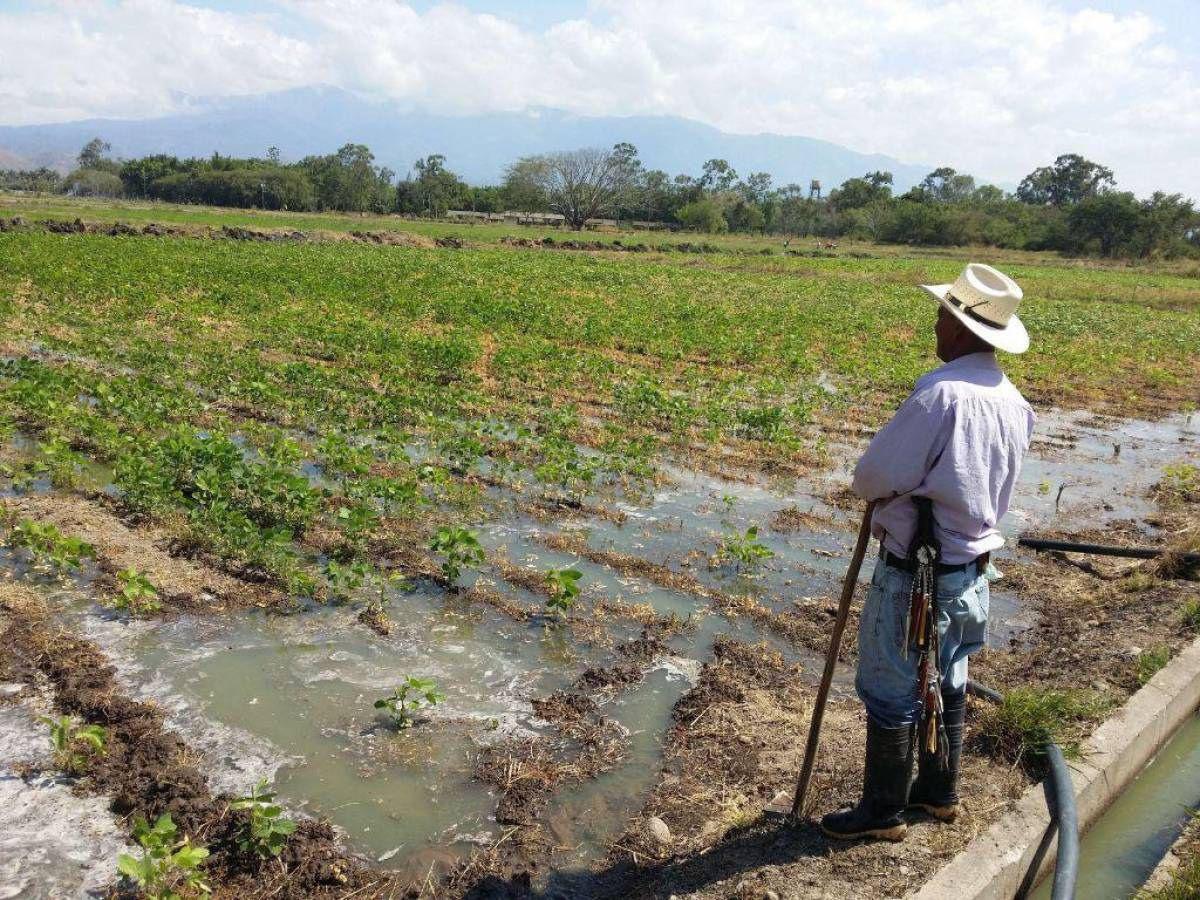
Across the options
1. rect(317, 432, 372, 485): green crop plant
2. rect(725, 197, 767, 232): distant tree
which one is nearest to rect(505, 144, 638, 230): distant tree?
rect(725, 197, 767, 232): distant tree

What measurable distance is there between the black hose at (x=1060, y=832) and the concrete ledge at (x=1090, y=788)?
0.16 feet

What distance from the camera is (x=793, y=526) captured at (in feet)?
26.3

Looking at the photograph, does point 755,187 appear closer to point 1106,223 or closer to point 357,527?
point 1106,223

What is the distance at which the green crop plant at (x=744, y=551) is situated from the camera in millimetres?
6789

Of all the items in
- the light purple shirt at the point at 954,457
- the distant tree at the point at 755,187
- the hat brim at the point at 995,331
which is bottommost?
the light purple shirt at the point at 954,457

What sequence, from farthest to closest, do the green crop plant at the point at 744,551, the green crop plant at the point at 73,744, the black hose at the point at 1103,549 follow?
the black hose at the point at 1103,549
the green crop plant at the point at 744,551
the green crop plant at the point at 73,744

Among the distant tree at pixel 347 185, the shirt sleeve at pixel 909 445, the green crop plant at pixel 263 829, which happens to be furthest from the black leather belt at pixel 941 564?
the distant tree at pixel 347 185

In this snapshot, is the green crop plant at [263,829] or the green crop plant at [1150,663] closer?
the green crop plant at [263,829]

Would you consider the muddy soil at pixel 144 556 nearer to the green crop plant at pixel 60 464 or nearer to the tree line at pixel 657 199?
the green crop plant at pixel 60 464

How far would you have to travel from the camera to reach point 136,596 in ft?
18.1

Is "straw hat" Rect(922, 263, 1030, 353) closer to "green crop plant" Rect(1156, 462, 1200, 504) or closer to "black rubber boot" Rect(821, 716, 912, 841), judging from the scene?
"black rubber boot" Rect(821, 716, 912, 841)

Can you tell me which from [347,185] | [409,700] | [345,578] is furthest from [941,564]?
[347,185]

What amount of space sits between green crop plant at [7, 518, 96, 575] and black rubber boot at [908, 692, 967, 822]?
5459 millimetres

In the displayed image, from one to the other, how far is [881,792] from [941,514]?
1.21 metres
